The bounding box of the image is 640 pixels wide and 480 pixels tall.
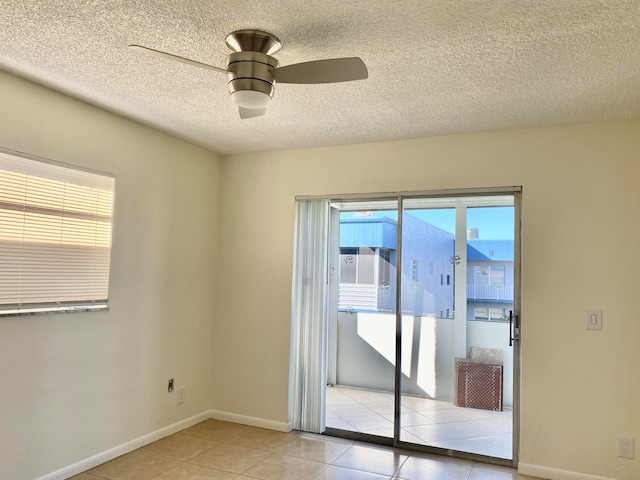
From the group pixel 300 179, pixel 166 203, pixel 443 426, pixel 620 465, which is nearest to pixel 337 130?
pixel 300 179

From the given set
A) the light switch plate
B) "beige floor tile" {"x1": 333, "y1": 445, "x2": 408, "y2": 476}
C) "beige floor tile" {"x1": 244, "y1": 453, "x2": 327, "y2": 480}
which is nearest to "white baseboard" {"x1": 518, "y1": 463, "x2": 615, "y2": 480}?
"beige floor tile" {"x1": 333, "y1": 445, "x2": 408, "y2": 476}

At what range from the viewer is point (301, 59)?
2.41 meters

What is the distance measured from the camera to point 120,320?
341 centimetres

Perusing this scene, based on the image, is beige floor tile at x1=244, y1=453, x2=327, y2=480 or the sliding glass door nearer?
beige floor tile at x1=244, y1=453, x2=327, y2=480

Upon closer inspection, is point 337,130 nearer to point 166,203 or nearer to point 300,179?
point 300,179

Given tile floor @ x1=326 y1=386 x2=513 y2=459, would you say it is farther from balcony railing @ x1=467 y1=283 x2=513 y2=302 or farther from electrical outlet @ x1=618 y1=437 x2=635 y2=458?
balcony railing @ x1=467 y1=283 x2=513 y2=302

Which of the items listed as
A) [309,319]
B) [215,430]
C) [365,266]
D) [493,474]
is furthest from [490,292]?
[215,430]

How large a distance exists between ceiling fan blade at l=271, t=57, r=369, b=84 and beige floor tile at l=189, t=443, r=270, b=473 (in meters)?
2.60

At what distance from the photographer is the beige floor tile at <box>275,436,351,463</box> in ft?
11.5

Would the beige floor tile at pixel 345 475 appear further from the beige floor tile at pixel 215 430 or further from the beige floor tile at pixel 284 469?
the beige floor tile at pixel 215 430

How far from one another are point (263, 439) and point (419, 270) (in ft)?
6.21

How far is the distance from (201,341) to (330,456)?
155cm

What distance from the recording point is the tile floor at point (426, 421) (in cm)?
350

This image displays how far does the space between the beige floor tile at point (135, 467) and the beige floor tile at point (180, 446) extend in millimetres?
77
